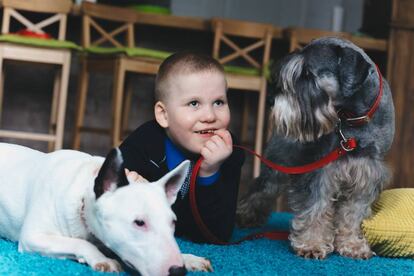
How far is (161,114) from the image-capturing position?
2359 mm

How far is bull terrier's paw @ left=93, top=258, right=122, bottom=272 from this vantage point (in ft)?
5.36

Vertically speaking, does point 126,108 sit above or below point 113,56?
below

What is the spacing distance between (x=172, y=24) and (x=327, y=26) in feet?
5.41

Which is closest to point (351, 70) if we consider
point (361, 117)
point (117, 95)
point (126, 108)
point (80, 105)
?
point (361, 117)

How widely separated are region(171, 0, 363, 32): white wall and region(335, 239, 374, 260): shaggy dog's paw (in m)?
3.49

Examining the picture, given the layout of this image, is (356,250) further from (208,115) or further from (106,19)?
(106,19)

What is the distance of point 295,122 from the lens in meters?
2.20

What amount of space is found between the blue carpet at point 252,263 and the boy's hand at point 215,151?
0.88ft

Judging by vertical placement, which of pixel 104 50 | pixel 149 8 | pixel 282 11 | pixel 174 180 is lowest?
pixel 174 180

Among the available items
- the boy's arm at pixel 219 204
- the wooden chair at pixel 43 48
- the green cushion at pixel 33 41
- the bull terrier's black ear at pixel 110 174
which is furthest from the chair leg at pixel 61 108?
the bull terrier's black ear at pixel 110 174

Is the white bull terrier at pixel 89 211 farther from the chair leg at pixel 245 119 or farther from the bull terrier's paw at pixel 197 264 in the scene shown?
the chair leg at pixel 245 119

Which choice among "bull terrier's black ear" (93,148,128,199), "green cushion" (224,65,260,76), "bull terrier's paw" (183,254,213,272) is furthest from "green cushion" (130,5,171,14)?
"bull terrier's black ear" (93,148,128,199)

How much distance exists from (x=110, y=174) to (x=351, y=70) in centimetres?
93

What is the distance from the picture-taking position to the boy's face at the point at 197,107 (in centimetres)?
224
